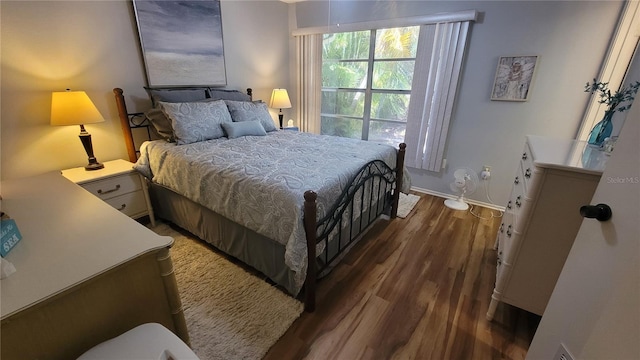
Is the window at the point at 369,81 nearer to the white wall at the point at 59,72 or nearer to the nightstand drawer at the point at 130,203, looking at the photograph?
the white wall at the point at 59,72

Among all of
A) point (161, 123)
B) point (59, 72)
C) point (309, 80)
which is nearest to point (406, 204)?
point (309, 80)

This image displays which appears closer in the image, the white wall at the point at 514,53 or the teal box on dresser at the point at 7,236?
the teal box on dresser at the point at 7,236

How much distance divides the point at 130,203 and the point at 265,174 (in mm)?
1450

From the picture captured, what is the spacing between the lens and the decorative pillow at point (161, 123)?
2.38 metres

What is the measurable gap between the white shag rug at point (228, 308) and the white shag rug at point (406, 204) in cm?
166

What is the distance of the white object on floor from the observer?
0.77 meters

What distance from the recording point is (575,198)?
1217 mm

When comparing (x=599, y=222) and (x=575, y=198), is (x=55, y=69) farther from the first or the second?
(x=575, y=198)

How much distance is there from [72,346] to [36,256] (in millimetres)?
322

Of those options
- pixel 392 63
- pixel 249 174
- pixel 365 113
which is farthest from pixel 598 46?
pixel 249 174

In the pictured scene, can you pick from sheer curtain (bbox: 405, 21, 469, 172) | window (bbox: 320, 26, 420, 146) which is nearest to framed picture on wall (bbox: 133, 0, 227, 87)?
window (bbox: 320, 26, 420, 146)

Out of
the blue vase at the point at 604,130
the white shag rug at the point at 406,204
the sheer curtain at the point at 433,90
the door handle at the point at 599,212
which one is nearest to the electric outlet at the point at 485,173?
the sheer curtain at the point at 433,90

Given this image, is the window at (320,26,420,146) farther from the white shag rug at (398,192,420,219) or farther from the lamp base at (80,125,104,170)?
the lamp base at (80,125,104,170)

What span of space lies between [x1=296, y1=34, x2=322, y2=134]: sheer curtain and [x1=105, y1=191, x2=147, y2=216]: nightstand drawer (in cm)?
255
